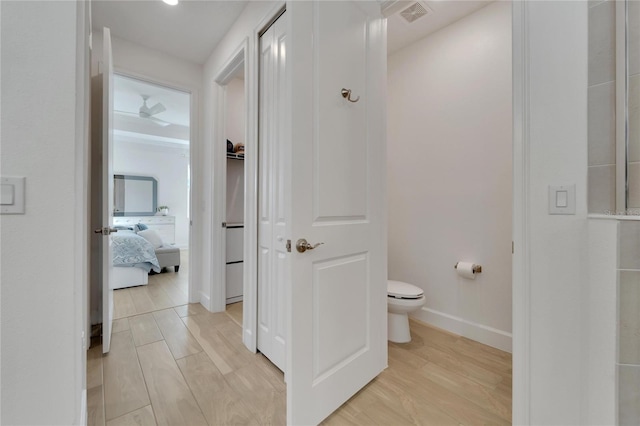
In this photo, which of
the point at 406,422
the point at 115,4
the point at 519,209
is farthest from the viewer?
the point at 115,4

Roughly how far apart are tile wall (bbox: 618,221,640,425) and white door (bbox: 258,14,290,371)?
1.50 meters

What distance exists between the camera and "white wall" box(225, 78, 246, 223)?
10.8 feet

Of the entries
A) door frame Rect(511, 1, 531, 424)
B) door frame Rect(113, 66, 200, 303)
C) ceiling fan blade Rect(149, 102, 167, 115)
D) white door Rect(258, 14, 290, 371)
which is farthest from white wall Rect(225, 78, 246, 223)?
door frame Rect(511, 1, 531, 424)

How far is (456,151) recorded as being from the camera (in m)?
2.28

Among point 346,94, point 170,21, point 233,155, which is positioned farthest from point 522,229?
point 170,21

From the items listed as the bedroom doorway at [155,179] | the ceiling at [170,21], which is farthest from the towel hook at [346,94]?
the bedroom doorway at [155,179]

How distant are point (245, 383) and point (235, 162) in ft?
8.02

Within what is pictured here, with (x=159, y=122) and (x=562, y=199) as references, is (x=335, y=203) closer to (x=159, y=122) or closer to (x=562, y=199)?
(x=562, y=199)

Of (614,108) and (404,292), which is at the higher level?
(614,108)

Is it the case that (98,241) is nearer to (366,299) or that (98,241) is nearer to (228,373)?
(228,373)

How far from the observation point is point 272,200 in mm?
1856

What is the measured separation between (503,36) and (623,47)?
1.26 metres

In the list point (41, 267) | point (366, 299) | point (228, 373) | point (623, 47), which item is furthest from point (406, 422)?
point (623, 47)

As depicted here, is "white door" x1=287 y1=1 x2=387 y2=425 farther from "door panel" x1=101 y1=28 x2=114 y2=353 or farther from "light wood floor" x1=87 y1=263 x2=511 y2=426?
"door panel" x1=101 y1=28 x2=114 y2=353
